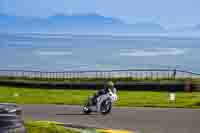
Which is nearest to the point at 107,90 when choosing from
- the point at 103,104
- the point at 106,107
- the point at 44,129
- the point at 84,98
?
the point at 103,104

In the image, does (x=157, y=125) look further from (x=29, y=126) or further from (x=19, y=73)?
(x=19, y=73)

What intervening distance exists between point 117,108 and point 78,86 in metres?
12.5

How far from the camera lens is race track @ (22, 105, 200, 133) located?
17781 millimetres

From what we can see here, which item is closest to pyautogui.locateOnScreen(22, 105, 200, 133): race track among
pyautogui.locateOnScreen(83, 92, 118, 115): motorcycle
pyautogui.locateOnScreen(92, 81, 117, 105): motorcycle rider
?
pyautogui.locateOnScreen(83, 92, 118, 115): motorcycle

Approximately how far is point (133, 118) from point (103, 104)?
57.9 inches

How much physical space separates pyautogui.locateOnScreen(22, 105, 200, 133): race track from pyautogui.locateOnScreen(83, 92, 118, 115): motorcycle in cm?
24

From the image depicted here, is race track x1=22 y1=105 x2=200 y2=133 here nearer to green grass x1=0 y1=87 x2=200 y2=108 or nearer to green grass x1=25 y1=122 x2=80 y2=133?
green grass x1=0 y1=87 x2=200 y2=108

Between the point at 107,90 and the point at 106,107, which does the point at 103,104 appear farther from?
the point at 107,90

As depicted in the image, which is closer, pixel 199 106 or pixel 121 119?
pixel 121 119

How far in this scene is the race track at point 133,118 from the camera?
1778 cm

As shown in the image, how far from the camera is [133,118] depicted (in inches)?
796

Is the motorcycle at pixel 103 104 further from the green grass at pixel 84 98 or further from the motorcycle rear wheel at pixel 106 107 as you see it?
the green grass at pixel 84 98

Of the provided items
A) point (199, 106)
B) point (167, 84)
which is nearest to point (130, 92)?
point (167, 84)

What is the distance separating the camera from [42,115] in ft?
72.1
